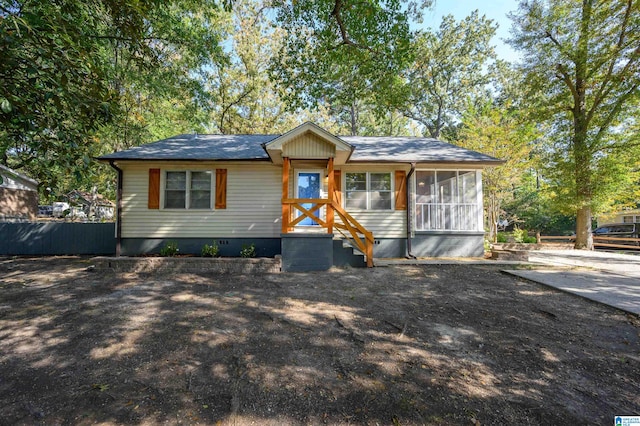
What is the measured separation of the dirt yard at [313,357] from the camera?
2.10 meters

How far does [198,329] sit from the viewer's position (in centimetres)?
359

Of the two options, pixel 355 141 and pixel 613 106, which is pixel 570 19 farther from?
pixel 355 141

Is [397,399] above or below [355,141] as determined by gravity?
below

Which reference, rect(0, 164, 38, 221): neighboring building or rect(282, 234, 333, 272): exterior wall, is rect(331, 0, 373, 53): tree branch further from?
rect(0, 164, 38, 221): neighboring building

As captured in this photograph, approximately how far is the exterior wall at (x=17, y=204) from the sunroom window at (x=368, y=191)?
18.1m

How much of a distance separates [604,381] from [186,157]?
32.3 ft

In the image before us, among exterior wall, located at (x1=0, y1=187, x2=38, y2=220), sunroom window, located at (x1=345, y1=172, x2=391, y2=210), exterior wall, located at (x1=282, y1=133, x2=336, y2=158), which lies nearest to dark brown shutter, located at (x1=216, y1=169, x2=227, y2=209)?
exterior wall, located at (x1=282, y1=133, x2=336, y2=158)

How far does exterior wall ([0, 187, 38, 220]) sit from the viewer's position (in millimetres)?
14154

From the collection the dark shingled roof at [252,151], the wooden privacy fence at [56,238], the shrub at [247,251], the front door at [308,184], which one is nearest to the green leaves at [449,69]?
the dark shingled roof at [252,151]

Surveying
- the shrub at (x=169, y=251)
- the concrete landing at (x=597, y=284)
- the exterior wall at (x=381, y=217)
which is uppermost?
the exterior wall at (x=381, y=217)

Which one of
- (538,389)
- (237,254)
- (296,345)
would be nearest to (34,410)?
(296,345)

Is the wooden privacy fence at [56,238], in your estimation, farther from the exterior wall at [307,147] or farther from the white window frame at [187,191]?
Result: the exterior wall at [307,147]

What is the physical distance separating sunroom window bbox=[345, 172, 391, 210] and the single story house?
0.04 m

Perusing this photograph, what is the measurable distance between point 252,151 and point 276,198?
75.6 inches
